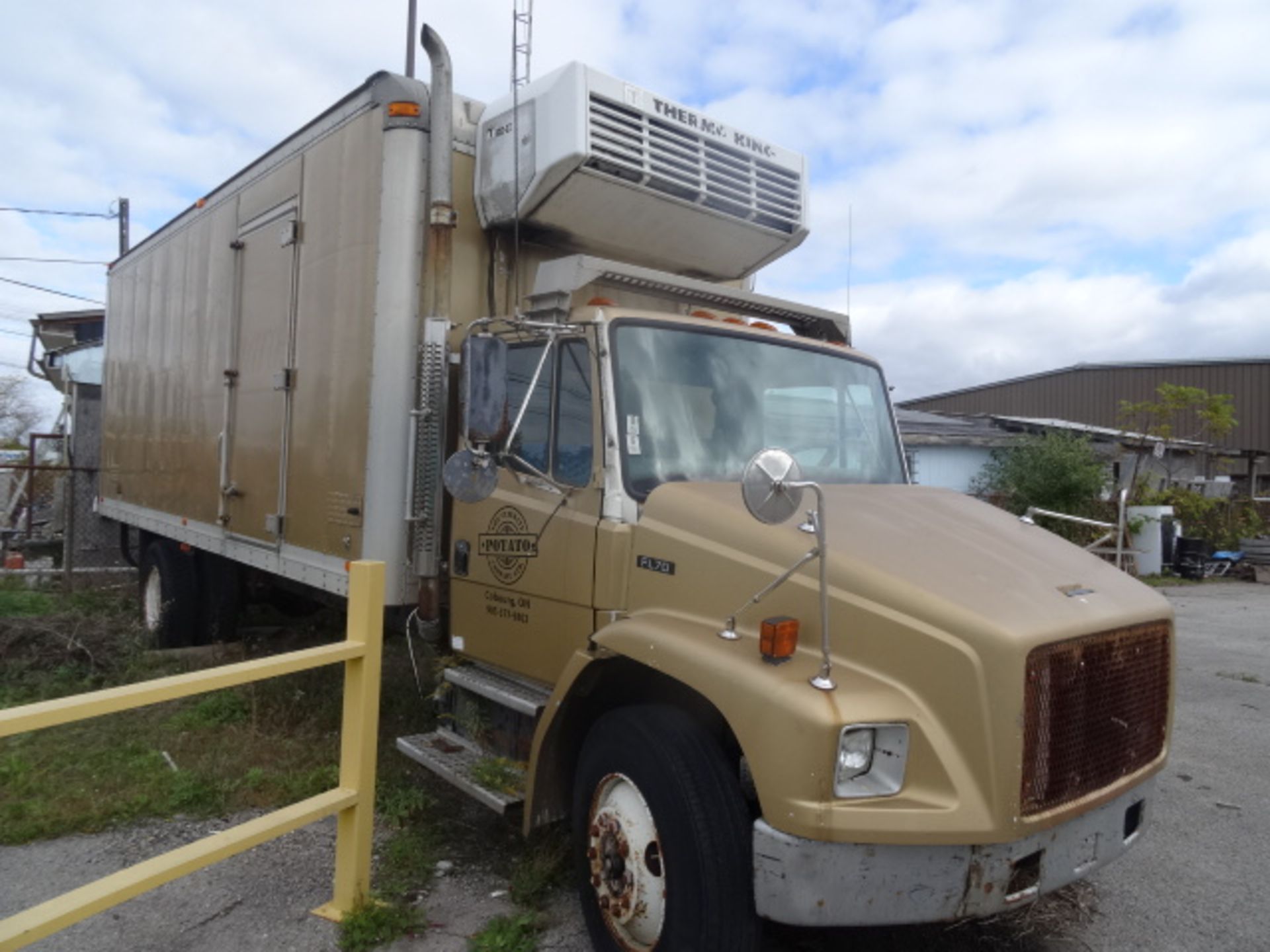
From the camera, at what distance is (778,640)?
9.02 ft

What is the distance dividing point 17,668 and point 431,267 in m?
Result: 4.60

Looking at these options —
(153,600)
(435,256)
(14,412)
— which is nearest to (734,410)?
(435,256)

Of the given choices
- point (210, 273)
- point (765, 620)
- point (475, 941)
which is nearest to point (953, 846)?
point (765, 620)

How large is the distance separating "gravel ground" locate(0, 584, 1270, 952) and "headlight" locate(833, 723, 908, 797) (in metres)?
1.22

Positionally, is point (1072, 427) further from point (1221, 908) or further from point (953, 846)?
point (953, 846)

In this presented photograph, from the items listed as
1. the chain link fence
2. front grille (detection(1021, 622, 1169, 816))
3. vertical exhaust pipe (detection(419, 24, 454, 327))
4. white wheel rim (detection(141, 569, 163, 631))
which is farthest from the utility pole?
front grille (detection(1021, 622, 1169, 816))

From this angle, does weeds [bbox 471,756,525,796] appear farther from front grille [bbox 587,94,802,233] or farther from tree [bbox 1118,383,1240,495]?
tree [bbox 1118,383,1240,495]

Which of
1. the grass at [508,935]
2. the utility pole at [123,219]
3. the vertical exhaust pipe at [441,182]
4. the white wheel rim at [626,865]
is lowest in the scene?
the grass at [508,935]

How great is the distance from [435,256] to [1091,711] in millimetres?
3288

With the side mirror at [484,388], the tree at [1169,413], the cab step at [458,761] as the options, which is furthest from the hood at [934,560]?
the tree at [1169,413]

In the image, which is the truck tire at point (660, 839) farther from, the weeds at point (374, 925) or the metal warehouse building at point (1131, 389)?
the metal warehouse building at point (1131, 389)

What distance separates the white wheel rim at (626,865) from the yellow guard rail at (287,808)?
2.88ft

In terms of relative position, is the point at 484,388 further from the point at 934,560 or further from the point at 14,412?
the point at 14,412

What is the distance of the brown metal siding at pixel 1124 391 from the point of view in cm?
3183
